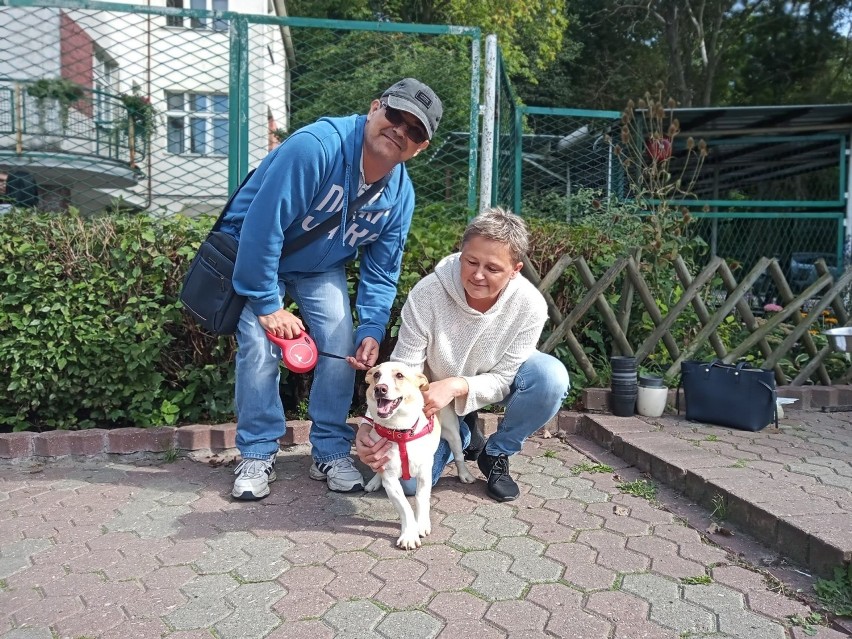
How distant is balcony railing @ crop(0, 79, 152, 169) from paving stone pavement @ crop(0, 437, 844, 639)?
788 centimetres

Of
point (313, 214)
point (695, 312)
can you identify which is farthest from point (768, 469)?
point (313, 214)

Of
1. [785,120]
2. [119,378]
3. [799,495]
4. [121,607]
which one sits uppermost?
[785,120]

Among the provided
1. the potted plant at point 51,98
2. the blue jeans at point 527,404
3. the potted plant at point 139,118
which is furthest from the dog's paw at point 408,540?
the potted plant at point 51,98

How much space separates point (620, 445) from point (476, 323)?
142cm

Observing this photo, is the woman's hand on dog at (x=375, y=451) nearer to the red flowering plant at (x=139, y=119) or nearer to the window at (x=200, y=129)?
the window at (x=200, y=129)

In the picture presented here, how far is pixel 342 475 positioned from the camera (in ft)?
11.0

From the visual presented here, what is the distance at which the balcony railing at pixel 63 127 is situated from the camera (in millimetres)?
10203

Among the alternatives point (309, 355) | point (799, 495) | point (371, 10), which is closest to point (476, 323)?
point (309, 355)

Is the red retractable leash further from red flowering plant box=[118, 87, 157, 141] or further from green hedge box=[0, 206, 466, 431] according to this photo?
red flowering plant box=[118, 87, 157, 141]

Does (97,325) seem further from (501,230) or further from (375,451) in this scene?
(501,230)

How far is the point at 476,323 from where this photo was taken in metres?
3.12

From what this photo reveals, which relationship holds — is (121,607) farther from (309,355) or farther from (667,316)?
(667,316)

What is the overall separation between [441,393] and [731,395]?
2322mm

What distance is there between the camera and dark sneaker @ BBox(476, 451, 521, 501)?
10.6 feet
